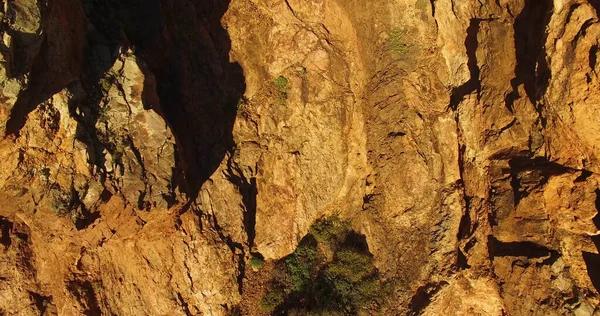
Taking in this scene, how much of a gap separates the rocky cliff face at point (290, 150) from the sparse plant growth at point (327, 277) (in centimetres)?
27

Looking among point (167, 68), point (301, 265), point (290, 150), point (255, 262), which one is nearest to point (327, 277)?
point (301, 265)

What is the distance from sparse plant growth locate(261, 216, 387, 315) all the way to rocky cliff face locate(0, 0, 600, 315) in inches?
10.6

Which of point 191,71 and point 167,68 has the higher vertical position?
point 191,71

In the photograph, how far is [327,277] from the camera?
11.3 meters

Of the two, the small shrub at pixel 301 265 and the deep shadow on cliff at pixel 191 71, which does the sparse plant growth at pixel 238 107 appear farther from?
the small shrub at pixel 301 265

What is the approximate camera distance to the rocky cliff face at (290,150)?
24.4 ft

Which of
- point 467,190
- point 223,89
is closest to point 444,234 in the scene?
point 467,190

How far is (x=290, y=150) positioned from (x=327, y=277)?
359 centimetres

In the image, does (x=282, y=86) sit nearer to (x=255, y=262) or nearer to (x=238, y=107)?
(x=238, y=107)

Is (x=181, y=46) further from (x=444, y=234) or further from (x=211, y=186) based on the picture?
(x=444, y=234)

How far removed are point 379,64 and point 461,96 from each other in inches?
101

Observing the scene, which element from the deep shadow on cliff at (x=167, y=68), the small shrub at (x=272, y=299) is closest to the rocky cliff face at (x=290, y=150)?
the deep shadow on cliff at (x=167, y=68)

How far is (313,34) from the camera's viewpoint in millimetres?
11633

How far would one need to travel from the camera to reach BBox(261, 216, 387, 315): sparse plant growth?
35.7 ft
